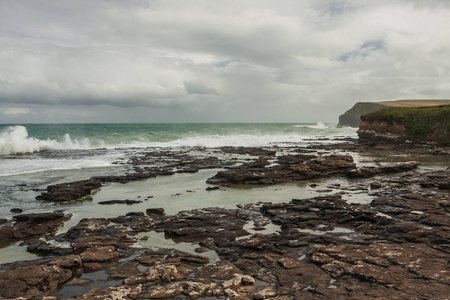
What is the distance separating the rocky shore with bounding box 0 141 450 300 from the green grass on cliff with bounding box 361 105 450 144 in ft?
111

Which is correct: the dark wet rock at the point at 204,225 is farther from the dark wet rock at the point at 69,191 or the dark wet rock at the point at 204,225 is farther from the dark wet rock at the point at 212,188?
the dark wet rock at the point at 69,191

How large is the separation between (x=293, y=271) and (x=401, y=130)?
49.9 metres

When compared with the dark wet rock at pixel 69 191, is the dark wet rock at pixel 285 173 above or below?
above

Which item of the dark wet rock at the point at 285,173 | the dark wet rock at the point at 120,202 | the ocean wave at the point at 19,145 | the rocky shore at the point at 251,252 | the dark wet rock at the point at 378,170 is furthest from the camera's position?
the ocean wave at the point at 19,145

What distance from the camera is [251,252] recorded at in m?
8.83

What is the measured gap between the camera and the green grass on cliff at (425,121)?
42781 mm

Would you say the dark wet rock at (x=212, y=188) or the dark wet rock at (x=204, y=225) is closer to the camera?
the dark wet rock at (x=204, y=225)

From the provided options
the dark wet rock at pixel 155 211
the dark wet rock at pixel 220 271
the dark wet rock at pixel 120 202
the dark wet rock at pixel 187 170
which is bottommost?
the dark wet rock at pixel 120 202

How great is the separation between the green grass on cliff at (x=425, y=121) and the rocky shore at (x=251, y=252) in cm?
3379

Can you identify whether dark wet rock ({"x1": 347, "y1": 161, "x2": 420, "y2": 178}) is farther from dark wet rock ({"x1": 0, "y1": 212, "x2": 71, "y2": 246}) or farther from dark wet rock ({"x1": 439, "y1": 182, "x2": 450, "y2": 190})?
dark wet rock ({"x1": 0, "y1": 212, "x2": 71, "y2": 246})

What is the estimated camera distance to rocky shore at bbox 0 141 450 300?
6.56 meters

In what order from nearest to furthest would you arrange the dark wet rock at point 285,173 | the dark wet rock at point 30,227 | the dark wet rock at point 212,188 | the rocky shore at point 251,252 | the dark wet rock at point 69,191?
the rocky shore at point 251,252
the dark wet rock at point 30,227
the dark wet rock at point 69,191
the dark wet rock at point 212,188
the dark wet rock at point 285,173

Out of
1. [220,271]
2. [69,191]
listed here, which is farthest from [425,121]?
[220,271]

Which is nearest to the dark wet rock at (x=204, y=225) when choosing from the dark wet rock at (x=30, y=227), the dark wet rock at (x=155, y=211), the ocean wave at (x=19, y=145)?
the dark wet rock at (x=155, y=211)
